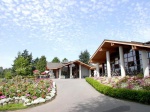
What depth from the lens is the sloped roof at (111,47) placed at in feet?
62.8

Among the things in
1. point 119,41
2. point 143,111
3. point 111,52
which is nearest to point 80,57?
point 111,52

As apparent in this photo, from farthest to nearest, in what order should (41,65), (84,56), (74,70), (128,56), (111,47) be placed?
(84,56) < (41,65) < (74,70) < (111,47) < (128,56)

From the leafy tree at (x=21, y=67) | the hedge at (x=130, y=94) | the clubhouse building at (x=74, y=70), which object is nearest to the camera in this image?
the hedge at (x=130, y=94)

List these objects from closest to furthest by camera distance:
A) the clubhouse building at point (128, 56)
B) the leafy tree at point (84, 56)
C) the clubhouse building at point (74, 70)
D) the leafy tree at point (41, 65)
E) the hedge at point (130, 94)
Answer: the hedge at point (130, 94) → the clubhouse building at point (128, 56) → the clubhouse building at point (74, 70) → the leafy tree at point (41, 65) → the leafy tree at point (84, 56)

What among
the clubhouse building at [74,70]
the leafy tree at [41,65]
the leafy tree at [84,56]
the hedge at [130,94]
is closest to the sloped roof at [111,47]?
the hedge at [130,94]

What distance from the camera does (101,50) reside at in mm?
26500

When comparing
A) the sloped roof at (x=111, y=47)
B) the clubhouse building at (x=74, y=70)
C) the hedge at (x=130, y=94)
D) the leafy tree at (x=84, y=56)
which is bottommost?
the hedge at (x=130, y=94)

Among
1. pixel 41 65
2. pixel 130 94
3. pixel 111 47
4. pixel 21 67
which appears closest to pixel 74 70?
pixel 111 47

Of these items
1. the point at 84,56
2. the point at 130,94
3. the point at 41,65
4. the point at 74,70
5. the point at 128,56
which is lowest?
the point at 130,94

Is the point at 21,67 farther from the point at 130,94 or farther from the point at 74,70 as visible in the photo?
the point at 130,94

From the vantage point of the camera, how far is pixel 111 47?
26.7 meters

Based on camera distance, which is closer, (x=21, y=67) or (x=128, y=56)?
(x=128, y=56)

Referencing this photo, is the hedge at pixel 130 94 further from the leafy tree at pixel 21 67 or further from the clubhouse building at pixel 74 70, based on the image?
the leafy tree at pixel 21 67

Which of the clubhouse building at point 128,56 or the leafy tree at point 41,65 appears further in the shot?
the leafy tree at point 41,65
